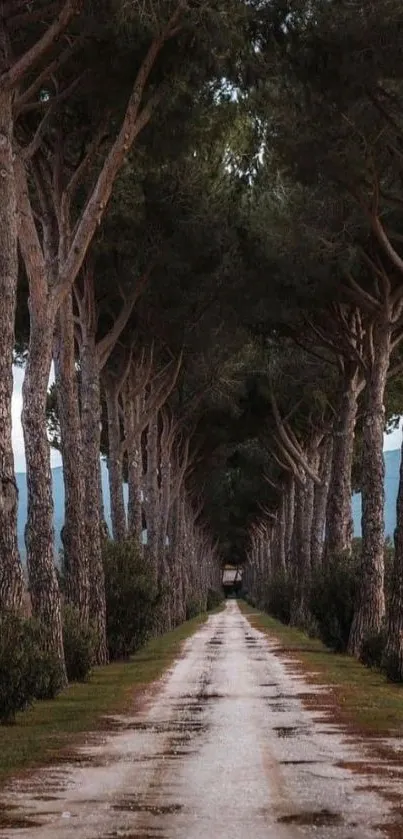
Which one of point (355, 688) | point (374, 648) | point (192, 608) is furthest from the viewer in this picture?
Answer: point (192, 608)

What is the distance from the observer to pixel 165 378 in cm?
4312

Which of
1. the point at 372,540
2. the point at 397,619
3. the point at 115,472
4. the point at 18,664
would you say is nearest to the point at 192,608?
the point at 115,472

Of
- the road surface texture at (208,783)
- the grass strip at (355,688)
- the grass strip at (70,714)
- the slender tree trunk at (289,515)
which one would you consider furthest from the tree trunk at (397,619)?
the slender tree trunk at (289,515)

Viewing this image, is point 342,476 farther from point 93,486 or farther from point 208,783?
point 208,783

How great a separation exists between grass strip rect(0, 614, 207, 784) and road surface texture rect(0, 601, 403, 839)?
0.39 m

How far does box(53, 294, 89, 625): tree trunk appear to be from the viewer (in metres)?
26.6

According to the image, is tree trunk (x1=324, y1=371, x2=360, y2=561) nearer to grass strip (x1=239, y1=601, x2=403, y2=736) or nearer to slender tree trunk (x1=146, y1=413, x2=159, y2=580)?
grass strip (x1=239, y1=601, x2=403, y2=736)

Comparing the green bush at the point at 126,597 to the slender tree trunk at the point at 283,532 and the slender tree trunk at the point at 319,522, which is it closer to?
the slender tree trunk at the point at 319,522

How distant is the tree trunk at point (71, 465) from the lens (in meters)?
26.6

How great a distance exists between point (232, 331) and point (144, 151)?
48.3 ft

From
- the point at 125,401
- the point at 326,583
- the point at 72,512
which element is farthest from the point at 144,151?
the point at 125,401

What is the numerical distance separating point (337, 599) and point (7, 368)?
18091mm

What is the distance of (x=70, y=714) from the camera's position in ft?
58.2

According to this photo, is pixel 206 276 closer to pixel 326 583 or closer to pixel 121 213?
pixel 121 213
